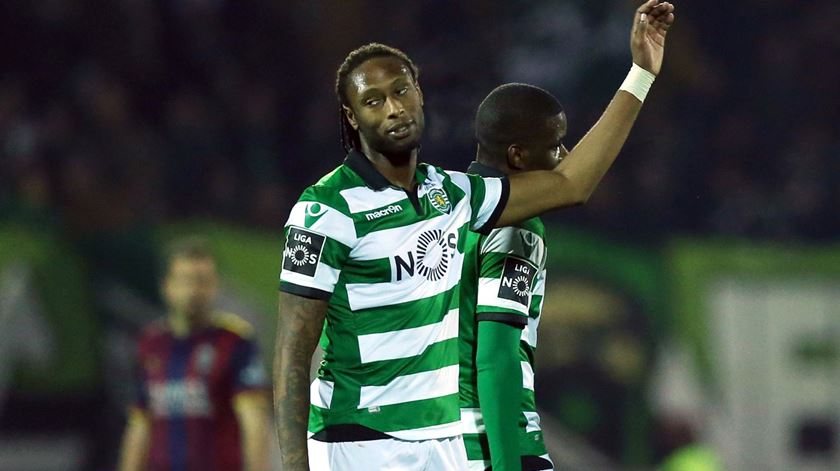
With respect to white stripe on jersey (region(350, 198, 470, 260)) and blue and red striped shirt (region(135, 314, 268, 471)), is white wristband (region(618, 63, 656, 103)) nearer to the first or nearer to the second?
white stripe on jersey (region(350, 198, 470, 260))

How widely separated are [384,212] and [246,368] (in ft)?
8.71

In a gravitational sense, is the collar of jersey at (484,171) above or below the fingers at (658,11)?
below

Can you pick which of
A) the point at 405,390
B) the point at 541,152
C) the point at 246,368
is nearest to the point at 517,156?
the point at 541,152

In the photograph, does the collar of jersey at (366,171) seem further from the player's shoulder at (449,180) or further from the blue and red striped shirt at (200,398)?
the blue and red striped shirt at (200,398)

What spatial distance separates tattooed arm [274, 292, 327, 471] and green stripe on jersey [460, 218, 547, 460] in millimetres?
622

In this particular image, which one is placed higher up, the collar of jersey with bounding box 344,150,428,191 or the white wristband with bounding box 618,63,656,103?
the white wristband with bounding box 618,63,656,103

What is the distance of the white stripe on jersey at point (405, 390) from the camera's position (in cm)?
322

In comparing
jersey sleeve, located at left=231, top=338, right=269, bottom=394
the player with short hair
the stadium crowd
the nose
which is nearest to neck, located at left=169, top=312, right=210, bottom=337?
the player with short hair

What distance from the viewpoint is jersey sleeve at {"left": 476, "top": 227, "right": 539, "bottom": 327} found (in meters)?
3.56

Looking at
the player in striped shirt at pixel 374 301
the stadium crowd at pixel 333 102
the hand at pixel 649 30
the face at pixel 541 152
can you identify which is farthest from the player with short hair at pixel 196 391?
the stadium crowd at pixel 333 102

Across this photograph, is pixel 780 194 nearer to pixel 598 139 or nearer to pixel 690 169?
pixel 690 169

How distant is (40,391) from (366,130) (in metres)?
5.86

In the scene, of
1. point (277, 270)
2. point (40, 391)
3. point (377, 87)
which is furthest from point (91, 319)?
point (377, 87)

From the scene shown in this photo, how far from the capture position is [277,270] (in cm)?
888
